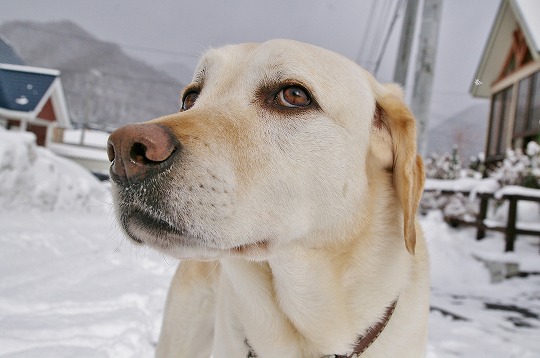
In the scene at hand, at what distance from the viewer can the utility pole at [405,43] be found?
761cm

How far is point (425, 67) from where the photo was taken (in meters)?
6.29

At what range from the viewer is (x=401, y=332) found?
1791 mm

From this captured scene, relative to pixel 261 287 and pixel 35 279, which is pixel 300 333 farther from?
pixel 35 279

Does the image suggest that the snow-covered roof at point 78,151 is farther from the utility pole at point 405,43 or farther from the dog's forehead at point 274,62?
the dog's forehead at point 274,62

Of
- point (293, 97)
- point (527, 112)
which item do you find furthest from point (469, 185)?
point (293, 97)

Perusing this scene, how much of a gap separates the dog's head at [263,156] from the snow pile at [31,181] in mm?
5767

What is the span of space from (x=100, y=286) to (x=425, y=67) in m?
5.32

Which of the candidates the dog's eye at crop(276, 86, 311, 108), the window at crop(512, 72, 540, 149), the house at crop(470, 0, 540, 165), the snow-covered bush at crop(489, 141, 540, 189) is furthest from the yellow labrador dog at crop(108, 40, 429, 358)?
the window at crop(512, 72, 540, 149)

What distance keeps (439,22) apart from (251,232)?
6188 mm

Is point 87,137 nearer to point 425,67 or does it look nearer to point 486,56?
point 486,56

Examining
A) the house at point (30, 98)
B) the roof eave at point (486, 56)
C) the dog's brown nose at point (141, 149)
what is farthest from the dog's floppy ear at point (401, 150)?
the house at point (30, 98)

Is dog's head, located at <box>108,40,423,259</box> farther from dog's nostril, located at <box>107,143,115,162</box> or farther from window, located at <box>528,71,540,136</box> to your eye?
window, located at <box>528,71,540,136</box>

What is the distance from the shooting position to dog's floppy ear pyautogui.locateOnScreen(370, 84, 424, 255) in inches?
68.9

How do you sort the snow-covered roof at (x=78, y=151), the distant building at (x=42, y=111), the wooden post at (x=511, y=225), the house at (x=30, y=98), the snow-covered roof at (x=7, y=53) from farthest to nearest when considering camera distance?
1. the snow-covered roof at (x=78, y=151)
2. the snow-covered roof at (x=7, y=53)
3. the distant building at (x=42, y=111)
4. the house at (x=30, y=98)
5. the wooden post at (x=511, y=225)
